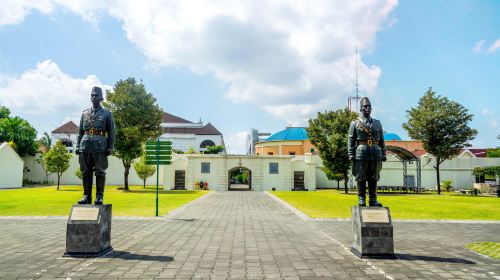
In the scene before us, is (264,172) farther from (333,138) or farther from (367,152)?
(367,152)

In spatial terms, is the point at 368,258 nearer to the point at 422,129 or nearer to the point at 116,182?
the point at 422,129

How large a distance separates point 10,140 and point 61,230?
42.3 m

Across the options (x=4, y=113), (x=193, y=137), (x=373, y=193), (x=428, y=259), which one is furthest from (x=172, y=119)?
(x=428, y=259)

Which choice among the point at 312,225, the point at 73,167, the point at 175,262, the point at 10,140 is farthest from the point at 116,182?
the point at 175,262

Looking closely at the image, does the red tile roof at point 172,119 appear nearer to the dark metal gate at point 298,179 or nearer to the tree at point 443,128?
the dark metal gate at point 298,179

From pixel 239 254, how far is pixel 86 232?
306 centimetres

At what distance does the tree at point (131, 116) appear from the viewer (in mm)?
30562

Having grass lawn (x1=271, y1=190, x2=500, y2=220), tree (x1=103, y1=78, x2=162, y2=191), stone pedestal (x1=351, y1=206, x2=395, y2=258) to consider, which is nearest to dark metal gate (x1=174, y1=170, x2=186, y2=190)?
tree (x1=103, y1=78, x2=162, y2=191)

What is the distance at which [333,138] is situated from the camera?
31.6m

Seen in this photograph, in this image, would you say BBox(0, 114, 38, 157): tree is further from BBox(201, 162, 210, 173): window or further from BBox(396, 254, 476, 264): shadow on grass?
BBox(396, 254, 476, 264): shadow on grass

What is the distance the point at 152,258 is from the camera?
6266mm

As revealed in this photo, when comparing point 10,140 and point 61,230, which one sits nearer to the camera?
point 61,230

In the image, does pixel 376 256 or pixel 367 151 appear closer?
pixel 376 256

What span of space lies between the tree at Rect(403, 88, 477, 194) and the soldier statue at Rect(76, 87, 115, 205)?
105 feet
